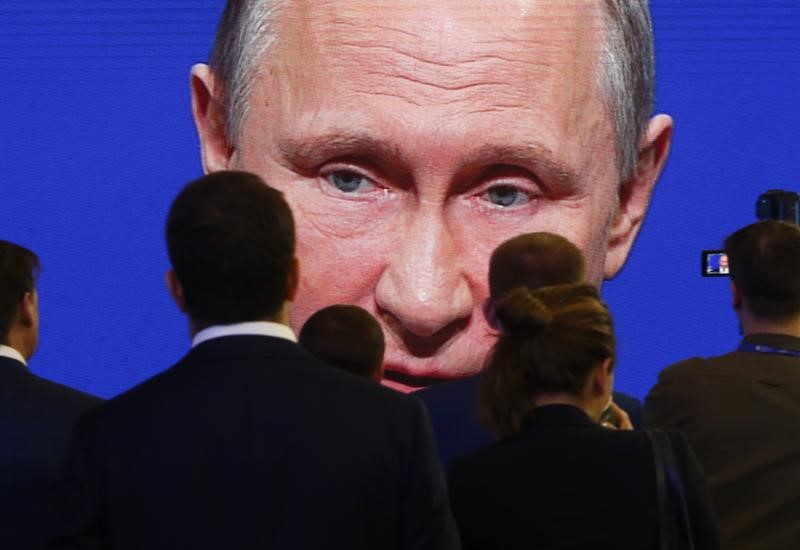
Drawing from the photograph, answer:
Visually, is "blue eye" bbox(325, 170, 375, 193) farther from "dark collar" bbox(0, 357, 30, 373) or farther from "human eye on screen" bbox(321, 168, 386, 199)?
"dark collar" bbox(0, 357, 30, 373)

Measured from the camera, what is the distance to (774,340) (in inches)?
96.4

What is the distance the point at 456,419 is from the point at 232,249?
0.81 meters

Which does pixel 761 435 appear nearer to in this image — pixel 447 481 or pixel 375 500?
pixel 447 481

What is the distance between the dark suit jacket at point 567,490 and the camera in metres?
1.85

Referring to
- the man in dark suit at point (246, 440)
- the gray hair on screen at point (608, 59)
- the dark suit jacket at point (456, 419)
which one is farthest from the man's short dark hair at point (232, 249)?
the gray hair on screen at point (608, 59)

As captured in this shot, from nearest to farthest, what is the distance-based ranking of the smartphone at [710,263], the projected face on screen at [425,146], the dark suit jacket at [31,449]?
the dark suit jacket at [31,449]
the projected face on screen at [425,146]
the smartphone at [710,263]

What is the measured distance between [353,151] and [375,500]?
2.11 metres

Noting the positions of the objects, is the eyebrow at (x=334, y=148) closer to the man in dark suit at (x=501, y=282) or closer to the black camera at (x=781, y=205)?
the black camera at (x=781, y=205)

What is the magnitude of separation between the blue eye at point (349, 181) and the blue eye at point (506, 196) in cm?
33

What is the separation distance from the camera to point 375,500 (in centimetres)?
170

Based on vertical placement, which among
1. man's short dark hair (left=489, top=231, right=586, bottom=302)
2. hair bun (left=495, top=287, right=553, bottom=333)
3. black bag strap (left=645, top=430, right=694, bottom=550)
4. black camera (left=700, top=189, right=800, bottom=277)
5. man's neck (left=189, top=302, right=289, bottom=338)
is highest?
black camera (left=700, top=189, right=800, bottom=277)

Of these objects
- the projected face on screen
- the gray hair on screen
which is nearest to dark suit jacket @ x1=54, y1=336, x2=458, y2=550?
the projected face on screen

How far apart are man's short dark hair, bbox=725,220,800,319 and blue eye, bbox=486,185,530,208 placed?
1.27 m

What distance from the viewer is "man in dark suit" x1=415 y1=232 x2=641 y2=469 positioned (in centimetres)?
240
